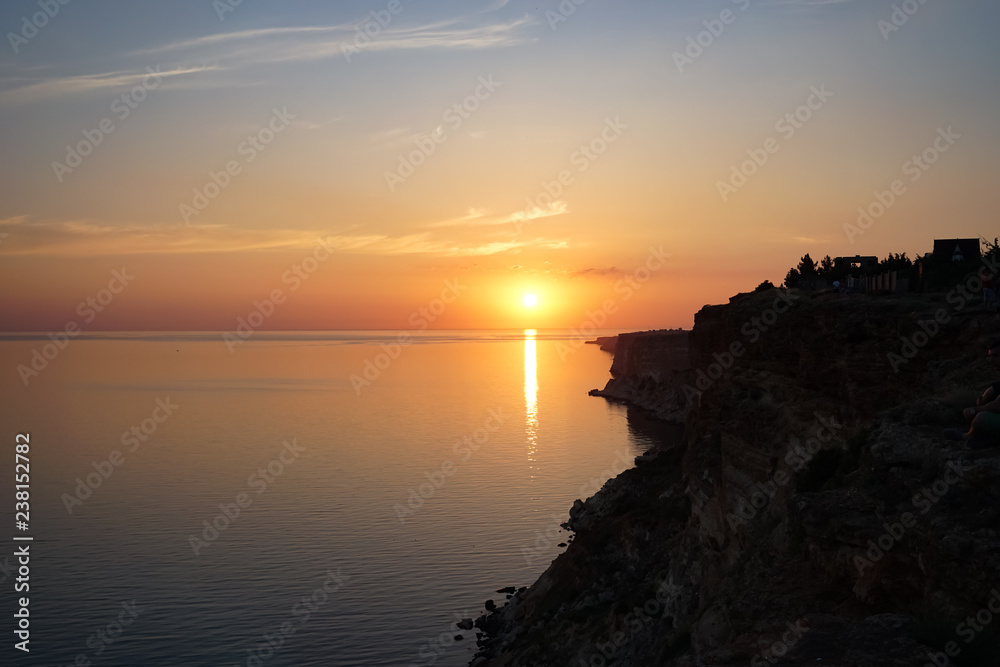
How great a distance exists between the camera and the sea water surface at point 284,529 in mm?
40594

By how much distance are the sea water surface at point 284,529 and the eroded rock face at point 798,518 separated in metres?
6.29

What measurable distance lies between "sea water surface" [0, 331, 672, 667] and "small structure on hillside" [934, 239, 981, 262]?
91.5ft

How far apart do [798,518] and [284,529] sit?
49008 millimetres

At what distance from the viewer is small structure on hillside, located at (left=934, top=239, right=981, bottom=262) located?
3366 centimetres

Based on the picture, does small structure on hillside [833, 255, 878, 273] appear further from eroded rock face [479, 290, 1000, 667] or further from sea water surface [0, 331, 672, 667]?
sea water surface [0, 331, 672, 667]

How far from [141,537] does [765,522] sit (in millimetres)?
44226

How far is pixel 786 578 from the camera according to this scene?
16.0 meters

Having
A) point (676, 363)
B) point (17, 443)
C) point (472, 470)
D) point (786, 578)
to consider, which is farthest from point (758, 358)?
point (676, 363)

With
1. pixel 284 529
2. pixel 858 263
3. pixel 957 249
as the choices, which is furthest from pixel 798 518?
pixel 284 529

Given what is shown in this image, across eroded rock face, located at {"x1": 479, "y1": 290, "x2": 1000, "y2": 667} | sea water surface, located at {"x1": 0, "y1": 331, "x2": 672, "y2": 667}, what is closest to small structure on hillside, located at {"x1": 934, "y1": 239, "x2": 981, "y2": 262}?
eroded rock face, located at {"x1": 479, "y1": 290, "x2": 1000, "y2": 667}

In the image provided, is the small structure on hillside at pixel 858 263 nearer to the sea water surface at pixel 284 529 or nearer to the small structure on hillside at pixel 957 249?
the small structure on hillside at pixel 957 249

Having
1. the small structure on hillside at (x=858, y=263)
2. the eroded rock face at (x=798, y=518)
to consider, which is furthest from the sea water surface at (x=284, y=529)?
the small structure on hillside at (x=858, y=263)

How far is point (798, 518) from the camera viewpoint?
16.4m

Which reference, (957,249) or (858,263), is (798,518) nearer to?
(957,249)
